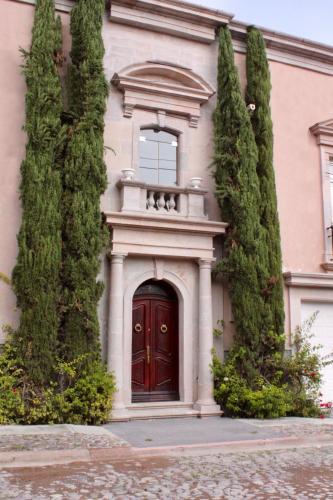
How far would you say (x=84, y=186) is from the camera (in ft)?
32.6

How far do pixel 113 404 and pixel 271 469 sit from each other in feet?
12.6

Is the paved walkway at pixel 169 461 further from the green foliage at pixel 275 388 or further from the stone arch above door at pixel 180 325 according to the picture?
the stone arch above door at pixel 180 325

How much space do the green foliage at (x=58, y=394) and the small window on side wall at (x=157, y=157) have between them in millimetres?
4424

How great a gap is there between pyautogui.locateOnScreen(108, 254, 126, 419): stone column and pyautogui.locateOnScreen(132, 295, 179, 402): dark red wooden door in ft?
2.14

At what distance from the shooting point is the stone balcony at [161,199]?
10562mm

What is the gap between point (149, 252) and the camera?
10445 mm

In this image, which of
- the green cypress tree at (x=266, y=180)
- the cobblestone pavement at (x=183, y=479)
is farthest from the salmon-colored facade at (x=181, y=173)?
the cobblestone pavement at (x=183, y=479)

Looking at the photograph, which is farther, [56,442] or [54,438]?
[54,438]

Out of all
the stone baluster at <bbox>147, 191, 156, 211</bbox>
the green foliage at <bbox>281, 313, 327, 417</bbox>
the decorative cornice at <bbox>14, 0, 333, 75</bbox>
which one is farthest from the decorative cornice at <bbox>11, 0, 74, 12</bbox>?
the green foliage at <bbox>281, 313, 327, 417</bbox>

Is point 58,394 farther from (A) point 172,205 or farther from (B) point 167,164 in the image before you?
(B) point 167,164

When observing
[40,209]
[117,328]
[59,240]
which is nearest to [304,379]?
[117,328]

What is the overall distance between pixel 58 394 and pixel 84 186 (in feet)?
13.1

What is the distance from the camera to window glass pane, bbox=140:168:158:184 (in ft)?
37.3

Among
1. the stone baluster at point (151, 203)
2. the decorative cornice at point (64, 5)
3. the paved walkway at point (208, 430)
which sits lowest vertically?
the paved walkway at point (208, 430)
